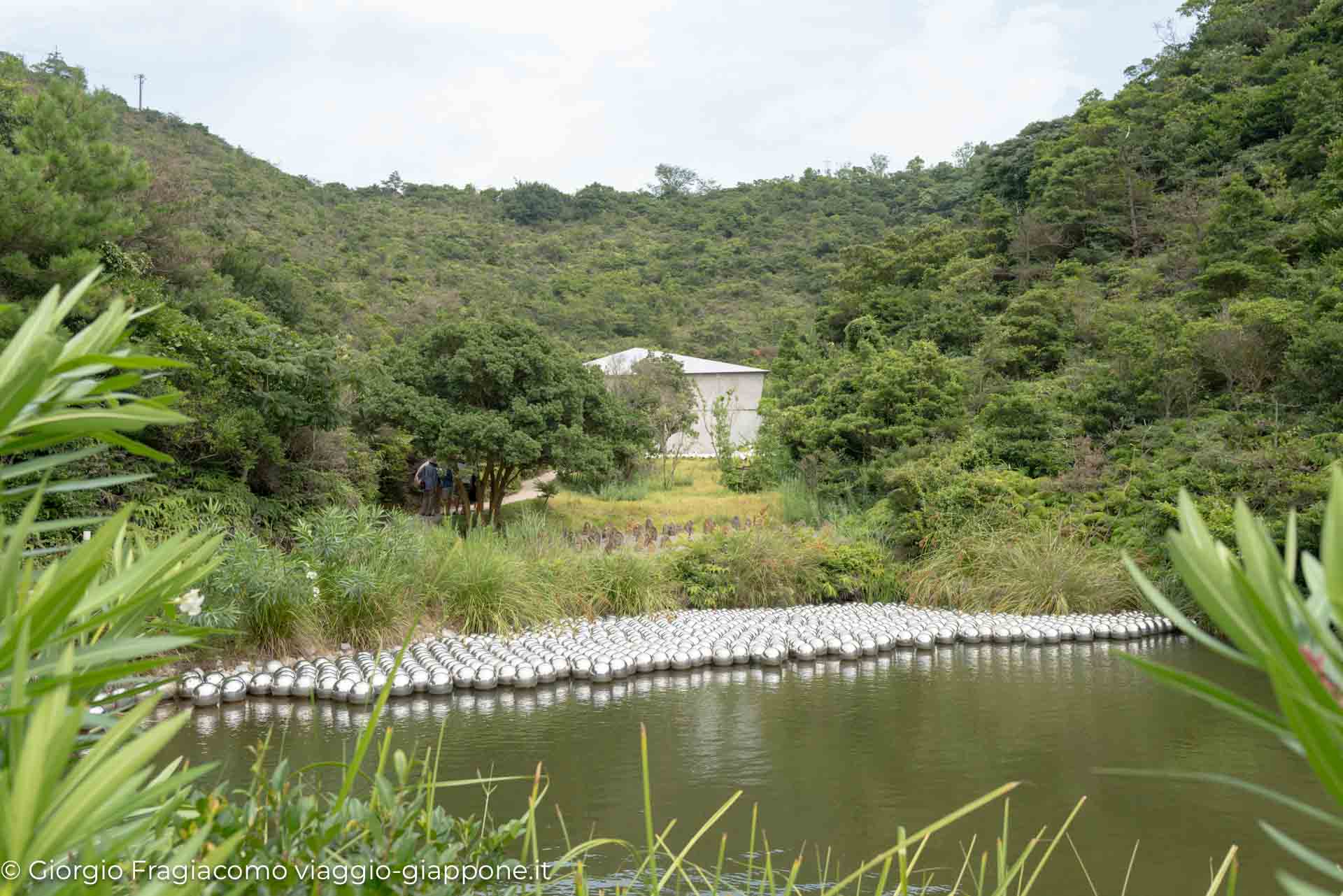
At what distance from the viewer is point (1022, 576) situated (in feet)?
28.8

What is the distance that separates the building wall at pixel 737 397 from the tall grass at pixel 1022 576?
37.4 ft

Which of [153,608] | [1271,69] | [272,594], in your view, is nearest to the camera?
[153,608]

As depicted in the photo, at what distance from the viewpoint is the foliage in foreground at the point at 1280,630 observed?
39 cm

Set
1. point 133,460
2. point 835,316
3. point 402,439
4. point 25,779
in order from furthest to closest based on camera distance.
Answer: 1. point 835,316
2. point 402,439
3. point 133,460
4. point 25,779

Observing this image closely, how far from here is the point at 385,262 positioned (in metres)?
25.8

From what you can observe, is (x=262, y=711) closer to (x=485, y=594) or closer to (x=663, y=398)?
(x=485, y=594)

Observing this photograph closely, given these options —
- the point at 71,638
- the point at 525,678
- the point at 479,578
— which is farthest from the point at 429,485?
the point at 71,638

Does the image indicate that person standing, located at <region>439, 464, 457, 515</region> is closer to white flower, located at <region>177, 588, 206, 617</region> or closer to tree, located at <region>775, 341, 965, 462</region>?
tree, located at <region>775, 341, 965, 462</region>

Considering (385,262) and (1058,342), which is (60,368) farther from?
(385,262)

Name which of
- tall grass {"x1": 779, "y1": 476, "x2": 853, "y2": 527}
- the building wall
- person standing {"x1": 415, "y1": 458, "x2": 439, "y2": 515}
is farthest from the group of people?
the building wall

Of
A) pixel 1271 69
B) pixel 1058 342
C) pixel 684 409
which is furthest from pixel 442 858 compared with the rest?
pixel 1271 69

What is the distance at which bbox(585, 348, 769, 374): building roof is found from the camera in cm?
1888

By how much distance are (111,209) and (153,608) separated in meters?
10.00

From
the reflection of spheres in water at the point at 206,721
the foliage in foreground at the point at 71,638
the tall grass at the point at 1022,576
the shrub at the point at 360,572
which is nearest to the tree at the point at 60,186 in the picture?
the shrub at the point at 360,572
